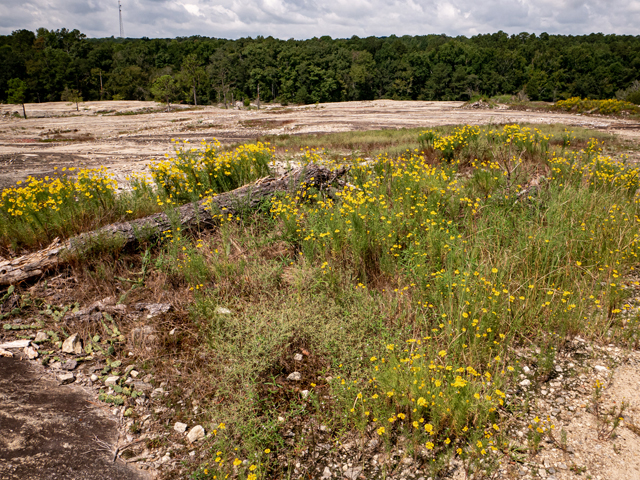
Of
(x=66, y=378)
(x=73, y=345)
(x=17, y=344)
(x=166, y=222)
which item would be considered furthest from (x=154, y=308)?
(x=166, y=222)

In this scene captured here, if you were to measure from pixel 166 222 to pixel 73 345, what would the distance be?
2.15m

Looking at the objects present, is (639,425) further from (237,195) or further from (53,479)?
(237,195)

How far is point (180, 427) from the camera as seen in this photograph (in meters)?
3.09

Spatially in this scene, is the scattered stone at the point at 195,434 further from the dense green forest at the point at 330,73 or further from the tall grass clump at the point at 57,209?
the dense green forest at the point at 330,73

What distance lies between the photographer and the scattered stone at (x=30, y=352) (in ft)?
12.8

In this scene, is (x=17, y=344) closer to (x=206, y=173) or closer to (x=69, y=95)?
(x=206, y=173)

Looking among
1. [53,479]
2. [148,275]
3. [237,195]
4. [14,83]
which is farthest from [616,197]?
[14,83]

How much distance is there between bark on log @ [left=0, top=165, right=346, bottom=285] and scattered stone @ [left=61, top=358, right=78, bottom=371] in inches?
67.8

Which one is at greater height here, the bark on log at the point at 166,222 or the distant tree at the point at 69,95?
the distant tree at the point at 69,95

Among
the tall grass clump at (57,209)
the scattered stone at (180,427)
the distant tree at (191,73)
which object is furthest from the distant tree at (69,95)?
the scattered stone at (180,427)

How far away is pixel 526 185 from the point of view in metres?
7.21

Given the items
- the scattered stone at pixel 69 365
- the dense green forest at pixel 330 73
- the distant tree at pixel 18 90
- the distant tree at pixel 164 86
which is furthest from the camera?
the dense green forest at pixel 330 73

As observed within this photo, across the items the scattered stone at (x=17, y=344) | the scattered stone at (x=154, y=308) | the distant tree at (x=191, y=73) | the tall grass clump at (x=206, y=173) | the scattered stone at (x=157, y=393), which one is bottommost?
the scattered stone at (x=157, y=393)

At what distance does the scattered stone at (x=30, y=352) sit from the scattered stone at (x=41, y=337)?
0.12 m
